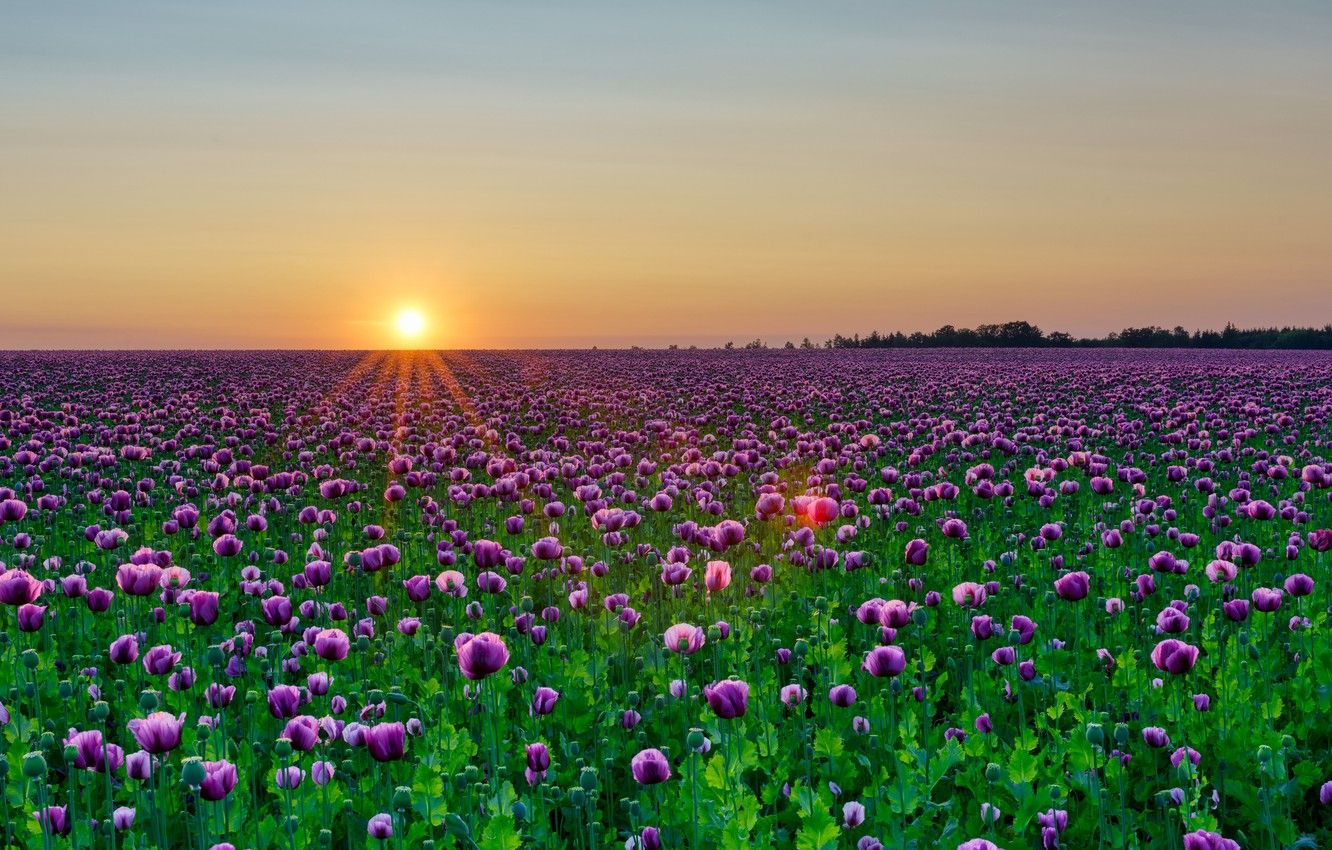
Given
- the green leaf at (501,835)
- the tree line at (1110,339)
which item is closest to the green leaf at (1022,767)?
the green leaf at (501,835)

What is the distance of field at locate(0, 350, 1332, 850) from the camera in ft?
13.6

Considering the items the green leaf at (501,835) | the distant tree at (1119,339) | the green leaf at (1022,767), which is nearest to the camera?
the green leaf at (501,835)

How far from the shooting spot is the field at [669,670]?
163 inches

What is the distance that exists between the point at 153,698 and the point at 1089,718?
4.05 meters

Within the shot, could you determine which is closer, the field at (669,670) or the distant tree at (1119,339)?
the field at (669,670)

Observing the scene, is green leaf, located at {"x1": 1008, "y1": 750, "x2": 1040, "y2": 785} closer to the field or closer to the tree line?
the field

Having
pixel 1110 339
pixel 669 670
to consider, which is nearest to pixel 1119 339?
pixel 1110 339

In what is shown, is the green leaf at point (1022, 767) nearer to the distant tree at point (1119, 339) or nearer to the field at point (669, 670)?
the field at point (669, 670)

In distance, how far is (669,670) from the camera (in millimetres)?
5879

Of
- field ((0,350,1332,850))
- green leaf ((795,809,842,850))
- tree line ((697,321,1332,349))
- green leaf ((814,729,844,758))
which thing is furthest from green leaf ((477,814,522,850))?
tree line ((697,321,1332,349))

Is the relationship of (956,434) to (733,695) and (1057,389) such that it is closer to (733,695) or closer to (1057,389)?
(733,695)

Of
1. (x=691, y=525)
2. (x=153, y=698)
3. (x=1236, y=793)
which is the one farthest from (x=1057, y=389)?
(x=153, y=698)

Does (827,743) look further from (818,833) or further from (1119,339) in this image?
(1119,339)

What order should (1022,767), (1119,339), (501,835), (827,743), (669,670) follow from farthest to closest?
(1119,339) < (669,670) < (827,743) < (1022,767) < (501,835)
